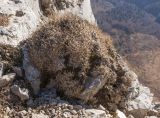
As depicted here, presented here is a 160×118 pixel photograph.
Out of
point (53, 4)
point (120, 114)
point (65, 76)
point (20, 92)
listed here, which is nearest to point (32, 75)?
point (20, 92)

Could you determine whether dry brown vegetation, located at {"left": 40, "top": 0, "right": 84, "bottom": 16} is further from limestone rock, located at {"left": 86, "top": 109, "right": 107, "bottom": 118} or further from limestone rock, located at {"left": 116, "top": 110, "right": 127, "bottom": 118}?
limestone rock, located at {"left": 86, "top": 109, "right": 107, "bottom": 118}

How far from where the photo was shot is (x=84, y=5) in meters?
27.7

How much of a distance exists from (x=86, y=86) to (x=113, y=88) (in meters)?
1.37

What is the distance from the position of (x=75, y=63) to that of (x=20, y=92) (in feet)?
8.12

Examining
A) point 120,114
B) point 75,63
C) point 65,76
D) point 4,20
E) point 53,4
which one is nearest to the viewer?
point 65,76

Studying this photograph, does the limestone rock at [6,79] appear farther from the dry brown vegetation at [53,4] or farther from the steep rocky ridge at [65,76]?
the dry brown vegetation at [53,4]

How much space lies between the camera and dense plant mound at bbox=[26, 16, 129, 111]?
1697cm

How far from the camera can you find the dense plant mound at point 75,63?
16969 mm

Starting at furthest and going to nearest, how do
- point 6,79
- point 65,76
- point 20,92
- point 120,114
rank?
1. point 120,114
2. point 65,76
3. point 6,79
4. point 20,92

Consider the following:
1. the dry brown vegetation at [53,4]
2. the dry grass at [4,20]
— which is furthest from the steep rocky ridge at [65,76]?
the dry brown vegetation at [53,4]

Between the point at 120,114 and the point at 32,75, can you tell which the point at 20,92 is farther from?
the point at 120,114

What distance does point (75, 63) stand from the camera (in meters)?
17.2

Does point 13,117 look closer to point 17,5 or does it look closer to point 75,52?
point 75,52

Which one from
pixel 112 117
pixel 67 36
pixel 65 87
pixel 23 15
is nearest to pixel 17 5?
pixel 23 15
